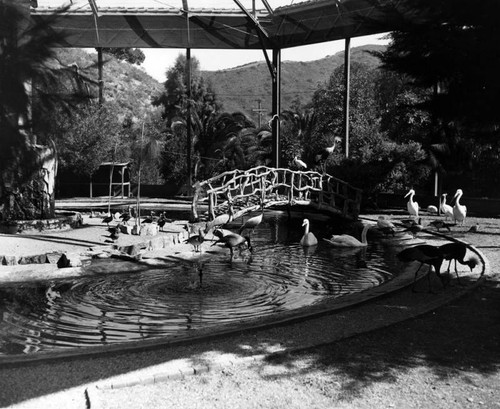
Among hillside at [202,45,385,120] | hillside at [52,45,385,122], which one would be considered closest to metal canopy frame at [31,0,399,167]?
hillside at [52,45,385,122]

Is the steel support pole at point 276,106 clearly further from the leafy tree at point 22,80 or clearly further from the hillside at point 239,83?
the hillside at point 239,83

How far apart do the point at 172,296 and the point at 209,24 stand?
65.2 ft

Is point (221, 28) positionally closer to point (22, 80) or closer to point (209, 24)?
point (209, 24)

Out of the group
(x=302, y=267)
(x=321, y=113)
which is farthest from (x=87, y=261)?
(x=321, y=113)

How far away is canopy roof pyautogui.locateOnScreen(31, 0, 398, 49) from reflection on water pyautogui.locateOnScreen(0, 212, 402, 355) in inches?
551

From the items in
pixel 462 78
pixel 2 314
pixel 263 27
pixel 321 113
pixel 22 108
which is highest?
pixel 263 27

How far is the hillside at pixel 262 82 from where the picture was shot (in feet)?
250

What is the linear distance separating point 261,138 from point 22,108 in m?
27.0

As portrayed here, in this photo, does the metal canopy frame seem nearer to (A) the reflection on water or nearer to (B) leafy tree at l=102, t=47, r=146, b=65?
(A) the reflection on water

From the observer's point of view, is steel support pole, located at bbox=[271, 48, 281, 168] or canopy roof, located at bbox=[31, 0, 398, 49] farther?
steel support pole, located at bbox=[271, 48, 281, 168]

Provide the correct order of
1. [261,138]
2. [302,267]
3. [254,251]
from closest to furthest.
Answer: [302,267] → [254,251] → [261,138]

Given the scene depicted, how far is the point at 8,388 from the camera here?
454cm

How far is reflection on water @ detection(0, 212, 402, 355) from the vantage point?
262 inches

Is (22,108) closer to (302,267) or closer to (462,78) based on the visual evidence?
(462,78)
